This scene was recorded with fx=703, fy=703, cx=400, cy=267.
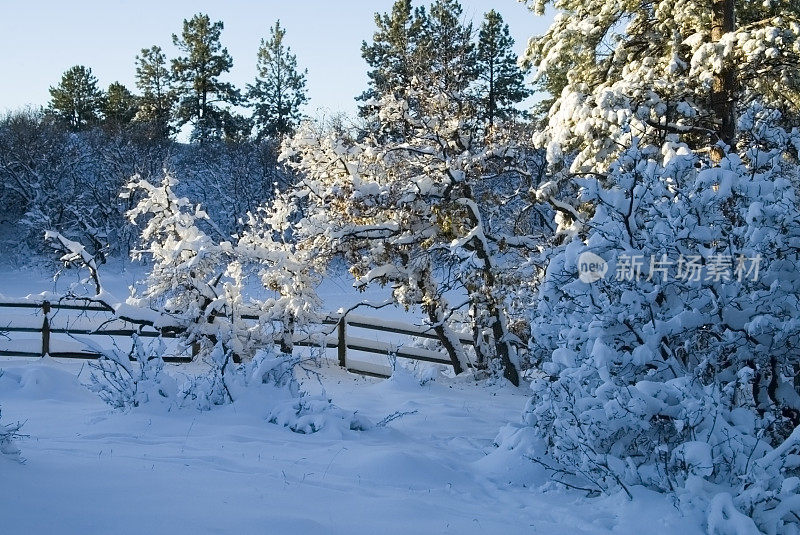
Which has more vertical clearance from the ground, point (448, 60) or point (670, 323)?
point (448, 60)

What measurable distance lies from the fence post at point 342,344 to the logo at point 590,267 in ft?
28.4

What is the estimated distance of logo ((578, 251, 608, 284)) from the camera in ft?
20.2

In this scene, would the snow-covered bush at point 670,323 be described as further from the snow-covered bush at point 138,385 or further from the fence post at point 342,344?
the fence post at point 342,344

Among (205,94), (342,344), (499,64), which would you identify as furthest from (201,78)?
(342,344)

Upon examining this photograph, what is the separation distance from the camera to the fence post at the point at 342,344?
14.4 metres

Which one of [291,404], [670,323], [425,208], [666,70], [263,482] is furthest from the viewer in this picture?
[425,208]

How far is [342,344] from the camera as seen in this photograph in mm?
14500

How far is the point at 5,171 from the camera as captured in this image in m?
35.5

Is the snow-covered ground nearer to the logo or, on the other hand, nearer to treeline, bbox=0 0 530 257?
the logo

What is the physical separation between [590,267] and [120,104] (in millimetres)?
44159

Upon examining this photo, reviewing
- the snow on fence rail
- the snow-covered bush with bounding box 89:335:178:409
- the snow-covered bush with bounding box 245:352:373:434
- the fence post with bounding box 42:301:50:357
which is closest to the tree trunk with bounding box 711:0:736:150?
the snow on fence rail

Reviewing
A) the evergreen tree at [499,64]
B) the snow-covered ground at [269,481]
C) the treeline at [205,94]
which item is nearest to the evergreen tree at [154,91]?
the treeline at [205,94]

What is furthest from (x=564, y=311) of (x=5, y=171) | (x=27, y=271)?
(x=5, y=171)

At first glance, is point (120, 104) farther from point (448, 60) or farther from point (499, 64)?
point (448, 60)
